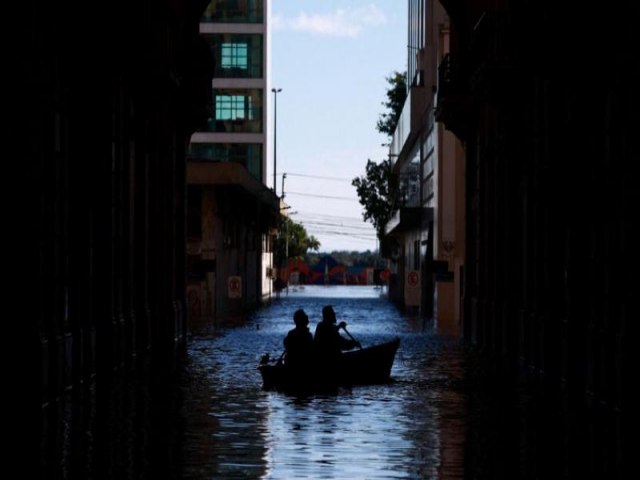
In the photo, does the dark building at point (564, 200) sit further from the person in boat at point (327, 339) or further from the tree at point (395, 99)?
the tree at point (395, 99)

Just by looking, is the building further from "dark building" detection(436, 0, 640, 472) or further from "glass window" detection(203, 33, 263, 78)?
"glass window" detection(203, 33, 263, 78)

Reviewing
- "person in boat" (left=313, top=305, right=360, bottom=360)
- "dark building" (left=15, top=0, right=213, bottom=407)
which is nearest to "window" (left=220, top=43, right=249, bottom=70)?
"dark building" (left=15, top=0, right=213, bottom=407)

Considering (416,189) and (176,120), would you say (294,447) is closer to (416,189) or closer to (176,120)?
(176,120)

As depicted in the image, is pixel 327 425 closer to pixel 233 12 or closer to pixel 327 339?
pixel 327 339

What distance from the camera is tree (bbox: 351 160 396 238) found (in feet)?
432

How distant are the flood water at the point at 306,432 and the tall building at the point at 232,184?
87.3 feet

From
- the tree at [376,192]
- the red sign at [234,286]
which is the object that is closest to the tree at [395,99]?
the tree at [376,192]

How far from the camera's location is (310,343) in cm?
2995

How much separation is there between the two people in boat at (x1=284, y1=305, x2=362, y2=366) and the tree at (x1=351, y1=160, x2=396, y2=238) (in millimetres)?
100888

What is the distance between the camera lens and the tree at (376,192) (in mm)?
131750

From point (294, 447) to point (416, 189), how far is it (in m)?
80.5

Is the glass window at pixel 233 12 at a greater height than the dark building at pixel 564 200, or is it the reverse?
the glass window at pixel 233 12

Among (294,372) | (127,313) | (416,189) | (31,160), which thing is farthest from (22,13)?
(416,189)

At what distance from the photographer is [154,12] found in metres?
43.6
